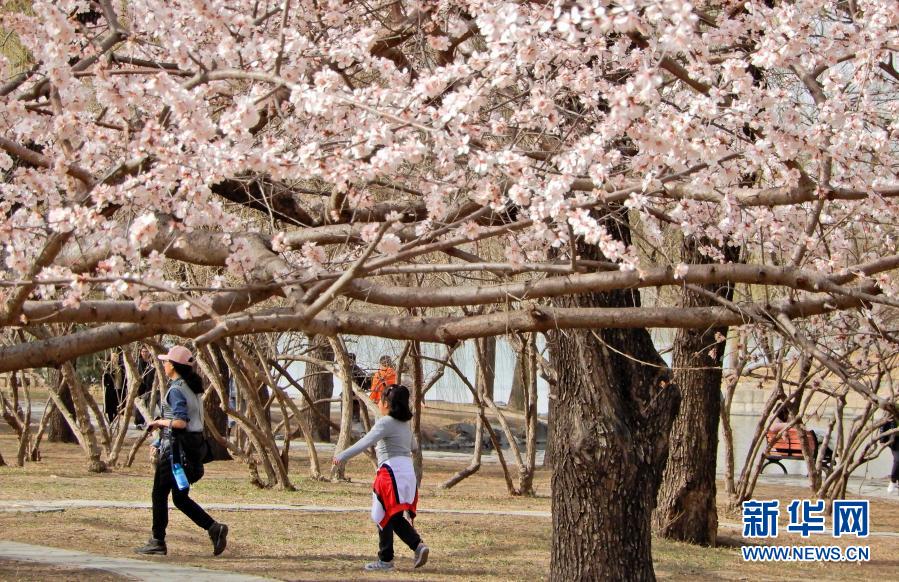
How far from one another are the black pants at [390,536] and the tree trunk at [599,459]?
3.72 feet

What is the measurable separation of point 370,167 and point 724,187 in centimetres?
181

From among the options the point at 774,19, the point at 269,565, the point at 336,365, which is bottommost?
the point at 269,565

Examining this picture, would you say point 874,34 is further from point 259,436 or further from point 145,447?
point 145,447

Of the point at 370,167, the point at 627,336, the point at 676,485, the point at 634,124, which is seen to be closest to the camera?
the point at 370,167

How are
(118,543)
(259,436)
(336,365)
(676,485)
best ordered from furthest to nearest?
(336,365)
(259,436)
(676,485)
(118,543)

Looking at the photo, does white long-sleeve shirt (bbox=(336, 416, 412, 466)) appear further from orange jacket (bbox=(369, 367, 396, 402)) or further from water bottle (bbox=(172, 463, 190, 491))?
orange jacket (bbox=(369, 367, 396, 402))

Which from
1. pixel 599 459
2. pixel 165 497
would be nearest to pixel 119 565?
pixel 165 497

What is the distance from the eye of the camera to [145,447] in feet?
63.6

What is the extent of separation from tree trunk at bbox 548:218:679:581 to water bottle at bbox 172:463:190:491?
2655 millimetres

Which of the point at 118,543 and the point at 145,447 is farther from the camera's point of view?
the point at 145,447

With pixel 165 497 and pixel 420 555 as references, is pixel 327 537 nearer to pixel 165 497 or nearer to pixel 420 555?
pixel 420 555

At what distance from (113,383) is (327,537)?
1303 centimetres

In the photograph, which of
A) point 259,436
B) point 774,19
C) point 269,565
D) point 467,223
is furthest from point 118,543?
point 774,19
